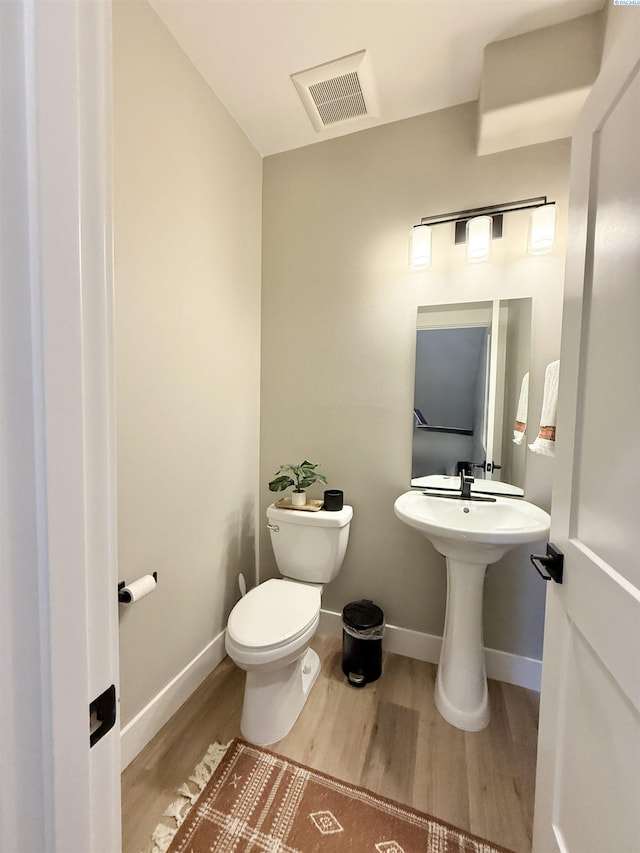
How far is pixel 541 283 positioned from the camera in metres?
1.49

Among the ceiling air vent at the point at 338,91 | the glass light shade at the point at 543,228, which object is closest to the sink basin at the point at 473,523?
the glass light shade at the point at 543,228

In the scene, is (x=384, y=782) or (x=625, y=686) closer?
(x=625, y=686)

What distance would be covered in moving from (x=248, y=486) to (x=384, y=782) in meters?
1.31

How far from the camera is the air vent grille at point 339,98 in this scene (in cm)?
144

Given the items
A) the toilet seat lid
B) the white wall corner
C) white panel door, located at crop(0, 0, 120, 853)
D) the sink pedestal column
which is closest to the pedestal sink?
the sink pedestal column

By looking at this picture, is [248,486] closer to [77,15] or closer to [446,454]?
[446,454]

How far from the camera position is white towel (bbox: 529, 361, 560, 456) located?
1.24 metres

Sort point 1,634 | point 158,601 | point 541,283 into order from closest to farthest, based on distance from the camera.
Result: point 1,634, point 158,601, point 541,283

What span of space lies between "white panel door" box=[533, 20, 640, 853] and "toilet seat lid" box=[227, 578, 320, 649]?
797 millimetres

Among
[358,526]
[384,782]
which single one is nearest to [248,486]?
[358,526]

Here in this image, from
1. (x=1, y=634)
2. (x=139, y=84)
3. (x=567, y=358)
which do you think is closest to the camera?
(x=1, y=634)

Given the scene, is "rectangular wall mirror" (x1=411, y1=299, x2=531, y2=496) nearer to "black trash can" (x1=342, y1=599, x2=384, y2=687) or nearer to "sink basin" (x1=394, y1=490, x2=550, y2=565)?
"sink basin" (x1=394, y1=490, x2=550, y2=565)

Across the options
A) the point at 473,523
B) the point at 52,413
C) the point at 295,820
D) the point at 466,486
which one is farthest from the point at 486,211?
the point at 295,820

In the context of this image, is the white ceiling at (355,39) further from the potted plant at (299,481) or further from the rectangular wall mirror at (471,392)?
the potted plant at (299,481)
